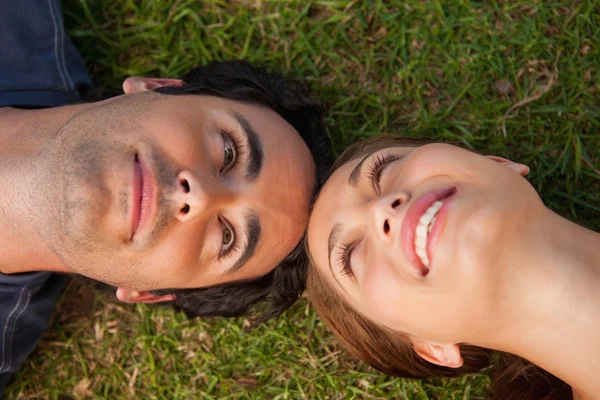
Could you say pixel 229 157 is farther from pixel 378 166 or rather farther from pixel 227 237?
pixel 378 166

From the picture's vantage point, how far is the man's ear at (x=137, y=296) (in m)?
3.46

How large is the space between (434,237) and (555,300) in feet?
2.07

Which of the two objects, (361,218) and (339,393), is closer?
(361,218)

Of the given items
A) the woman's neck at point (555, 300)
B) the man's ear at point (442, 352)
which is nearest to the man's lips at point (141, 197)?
the man's ear at point (442, 352)

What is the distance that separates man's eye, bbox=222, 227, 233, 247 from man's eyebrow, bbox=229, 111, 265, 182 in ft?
1.02

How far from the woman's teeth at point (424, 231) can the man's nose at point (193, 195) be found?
3.27 ft

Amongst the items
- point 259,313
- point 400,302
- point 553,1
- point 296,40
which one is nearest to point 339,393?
point 259,313

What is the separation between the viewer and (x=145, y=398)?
4023 millimetres

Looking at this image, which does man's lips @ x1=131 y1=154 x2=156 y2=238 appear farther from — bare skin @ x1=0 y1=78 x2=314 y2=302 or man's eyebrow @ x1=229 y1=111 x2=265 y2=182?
man's eyebrow @ x1=229 y1=111 x2=265 y2=182

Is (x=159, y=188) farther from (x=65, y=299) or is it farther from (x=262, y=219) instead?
(x=65, y=299)

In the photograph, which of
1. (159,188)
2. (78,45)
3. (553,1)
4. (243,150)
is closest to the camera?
(159,188)

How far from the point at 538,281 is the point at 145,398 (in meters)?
2.77

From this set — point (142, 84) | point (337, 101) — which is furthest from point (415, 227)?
point (142, 84)

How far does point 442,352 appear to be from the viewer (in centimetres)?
292
